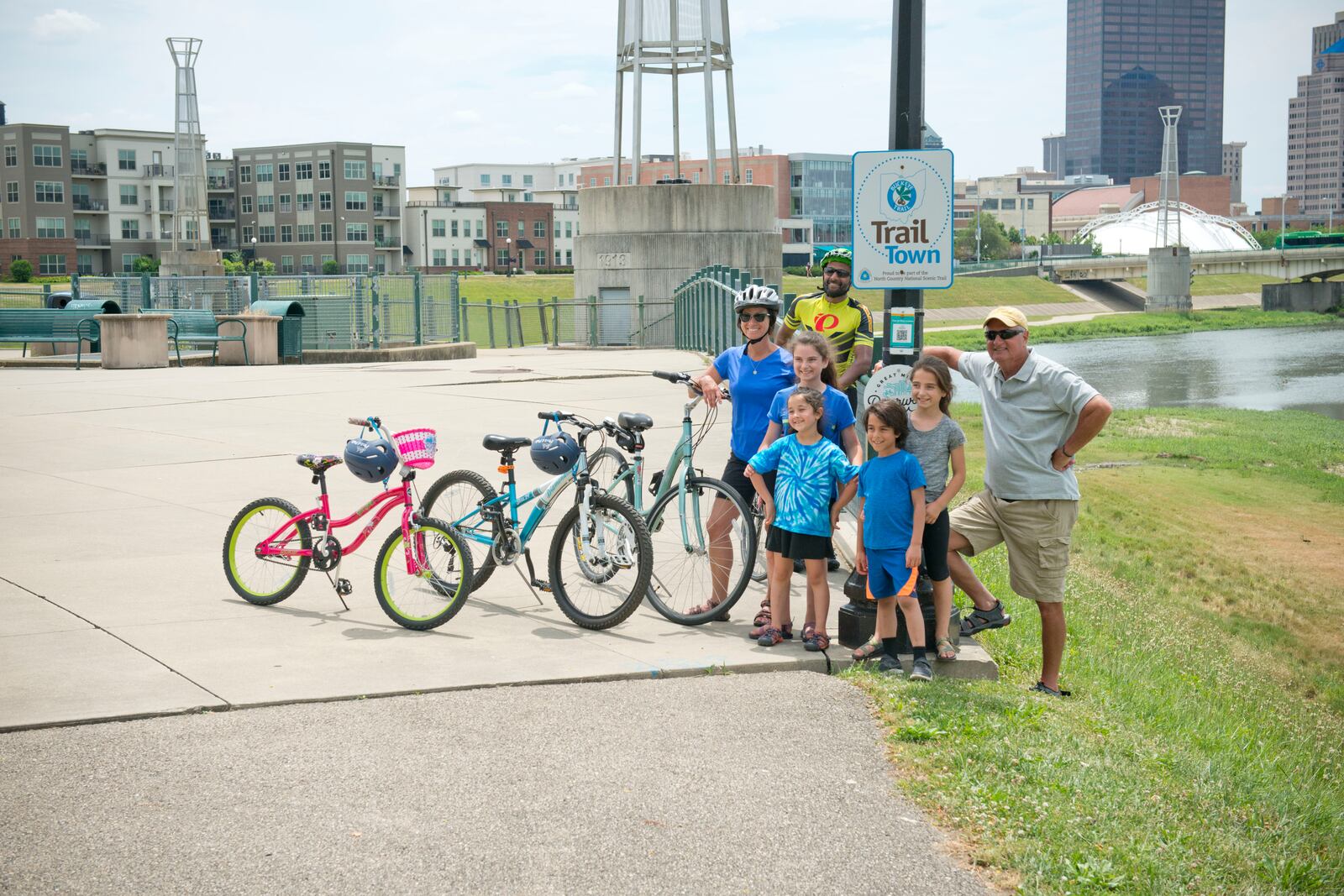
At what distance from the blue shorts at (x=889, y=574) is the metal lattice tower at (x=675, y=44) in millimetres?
28730

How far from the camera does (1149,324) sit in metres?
79.7

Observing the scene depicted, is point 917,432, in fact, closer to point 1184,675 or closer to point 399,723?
point 399,723

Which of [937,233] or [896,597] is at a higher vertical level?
[937,233]

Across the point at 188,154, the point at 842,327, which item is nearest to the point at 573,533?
the point at 842,327

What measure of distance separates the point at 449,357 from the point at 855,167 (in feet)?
73.6

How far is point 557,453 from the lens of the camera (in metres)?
7.02

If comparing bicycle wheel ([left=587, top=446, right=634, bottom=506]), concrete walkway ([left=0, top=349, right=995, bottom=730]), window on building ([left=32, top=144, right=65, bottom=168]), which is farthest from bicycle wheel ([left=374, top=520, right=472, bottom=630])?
window on building ([left=32, top=144, right=65, bottom=168])

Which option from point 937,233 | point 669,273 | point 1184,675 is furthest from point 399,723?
point 669,273

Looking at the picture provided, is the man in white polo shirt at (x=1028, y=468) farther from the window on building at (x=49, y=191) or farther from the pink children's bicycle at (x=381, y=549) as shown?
the window on building at (x=49, y=191)

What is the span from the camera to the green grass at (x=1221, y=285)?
115m

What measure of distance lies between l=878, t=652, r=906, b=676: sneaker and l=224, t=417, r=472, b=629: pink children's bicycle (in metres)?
2.12

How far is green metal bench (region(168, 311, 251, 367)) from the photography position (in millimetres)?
26312

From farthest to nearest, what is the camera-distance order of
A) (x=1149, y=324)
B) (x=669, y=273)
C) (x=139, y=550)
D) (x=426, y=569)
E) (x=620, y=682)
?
(x=1149, y=324)
(x=669, y=273)
(x=139, y=550)
(x=426, y=569)
(x=620, y=682)

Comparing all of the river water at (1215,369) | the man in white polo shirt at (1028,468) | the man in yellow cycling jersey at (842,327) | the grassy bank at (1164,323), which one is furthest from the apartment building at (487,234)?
the man in white polo shirt at (1028,468)
